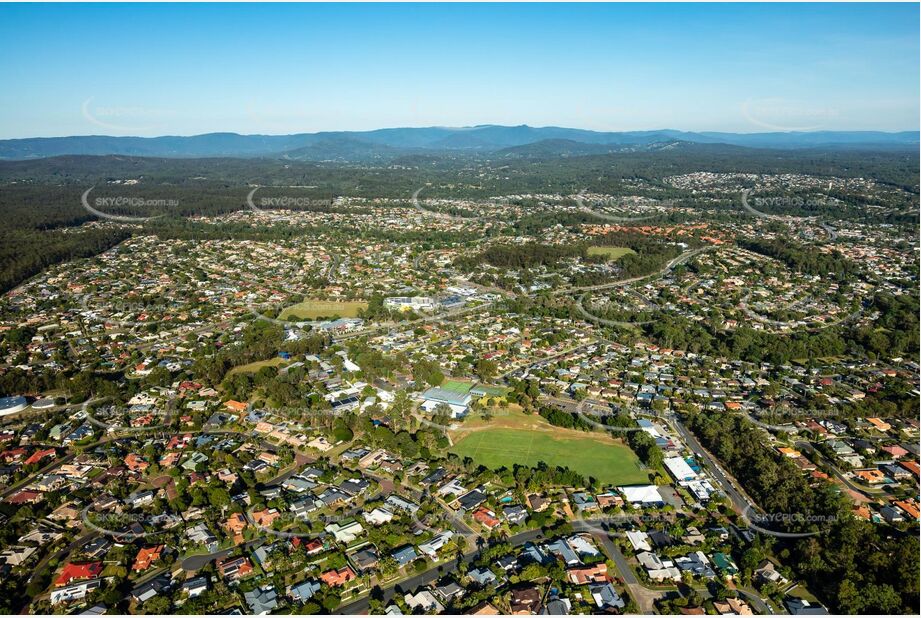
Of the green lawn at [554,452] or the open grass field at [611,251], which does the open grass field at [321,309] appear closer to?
the green lawn at [554,452]

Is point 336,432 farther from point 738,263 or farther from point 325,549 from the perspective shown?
point 738,263

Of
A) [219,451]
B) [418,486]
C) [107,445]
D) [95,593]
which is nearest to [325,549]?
[418,486]

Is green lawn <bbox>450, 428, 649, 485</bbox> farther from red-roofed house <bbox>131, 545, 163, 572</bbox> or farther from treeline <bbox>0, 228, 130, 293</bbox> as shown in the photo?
treeline <bbox>0, 228, 130, 293</bbox>

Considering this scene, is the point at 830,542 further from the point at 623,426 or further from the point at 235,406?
the point at 235,406

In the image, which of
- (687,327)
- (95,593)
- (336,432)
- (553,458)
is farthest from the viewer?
(687,327)

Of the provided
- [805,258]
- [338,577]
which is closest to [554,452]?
[338,577]

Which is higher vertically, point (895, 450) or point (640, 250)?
point (640, 250)

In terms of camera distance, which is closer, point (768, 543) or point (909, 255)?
point (768, 543)
